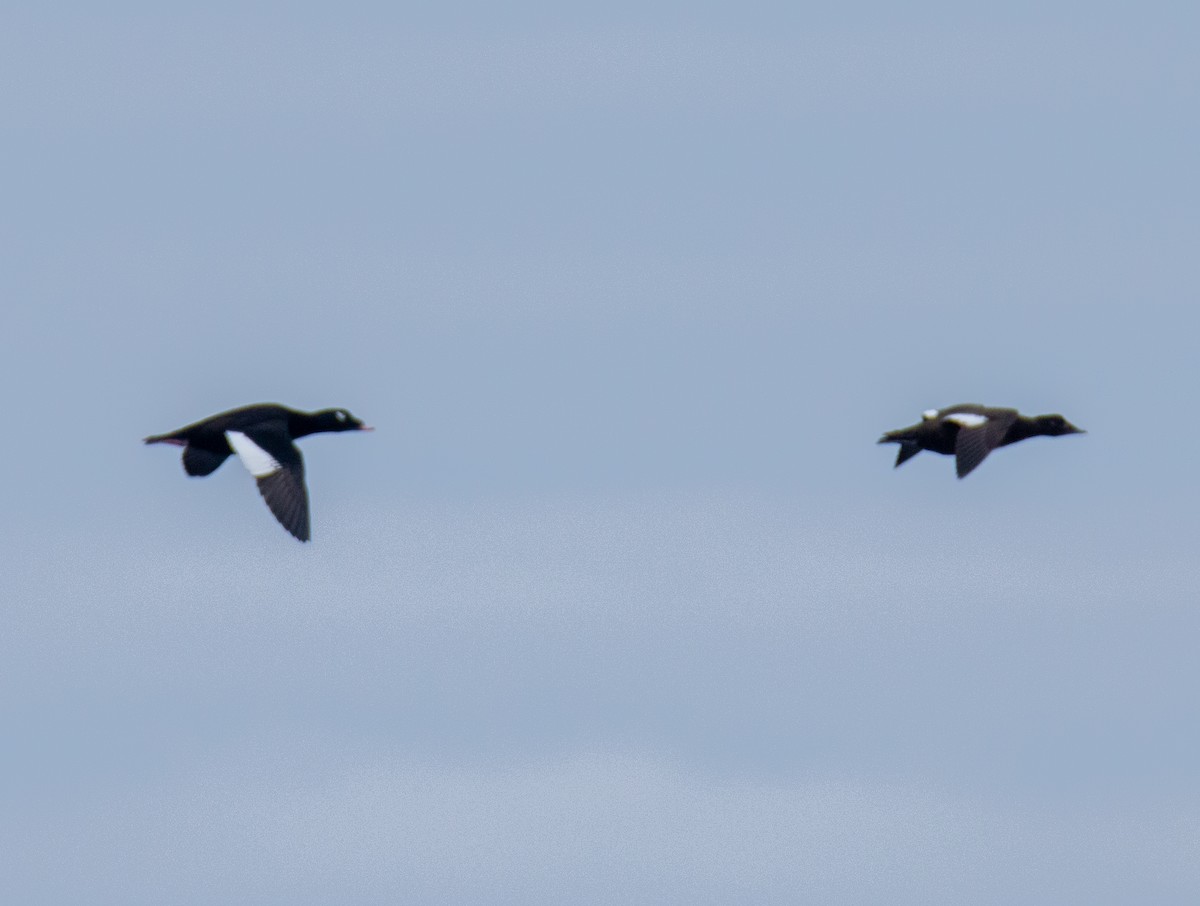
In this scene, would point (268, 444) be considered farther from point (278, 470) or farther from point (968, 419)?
point (968, 419)

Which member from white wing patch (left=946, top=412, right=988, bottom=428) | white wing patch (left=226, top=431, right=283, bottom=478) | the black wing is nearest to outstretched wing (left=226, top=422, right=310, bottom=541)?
white wing patch (left=226, top=431, right=283, bottom=478)

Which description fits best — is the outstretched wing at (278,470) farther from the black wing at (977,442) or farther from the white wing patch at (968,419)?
the white wing patch at (968,419)

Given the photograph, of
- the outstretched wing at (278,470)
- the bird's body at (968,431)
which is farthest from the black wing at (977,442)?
the outstretched wing at (278,470)

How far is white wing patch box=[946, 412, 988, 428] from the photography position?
1681 inches

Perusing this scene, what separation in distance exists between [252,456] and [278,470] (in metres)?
0.61

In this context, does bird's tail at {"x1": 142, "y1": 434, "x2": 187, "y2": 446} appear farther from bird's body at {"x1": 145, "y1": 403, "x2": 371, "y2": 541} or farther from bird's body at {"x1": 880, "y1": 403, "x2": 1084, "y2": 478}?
bird's body at {"x1": 880, "y1": 403, "x2": 1084, "y2": 478}

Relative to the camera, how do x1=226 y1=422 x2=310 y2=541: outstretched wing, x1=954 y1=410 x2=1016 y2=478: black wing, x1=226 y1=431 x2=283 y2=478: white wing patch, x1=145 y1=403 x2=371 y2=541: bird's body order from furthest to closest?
x1=954 y1=410 x2=1016 y2=478: black wing → x1=226 y1=431 x2=283 y2=478: white wing patch → x1=145 y1=403 x2=371 y2=541: bird's body → x1=226 y1=422 x2=310 y2=541: outstretched wing

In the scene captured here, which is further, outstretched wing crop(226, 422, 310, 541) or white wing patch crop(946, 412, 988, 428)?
white wing patch crop(946, 412, 988, 428)

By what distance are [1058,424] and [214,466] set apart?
38.3 feet

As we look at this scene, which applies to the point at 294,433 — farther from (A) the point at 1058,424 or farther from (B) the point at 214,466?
(A) the point at 1058,424

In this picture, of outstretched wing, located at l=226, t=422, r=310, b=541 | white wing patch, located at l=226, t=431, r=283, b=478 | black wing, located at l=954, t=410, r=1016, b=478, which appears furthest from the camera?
Answer: black wing, located at l=954, t=410, r=1016, b=478

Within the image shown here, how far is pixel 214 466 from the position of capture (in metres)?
40.8

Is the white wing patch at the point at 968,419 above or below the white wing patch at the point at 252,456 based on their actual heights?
below

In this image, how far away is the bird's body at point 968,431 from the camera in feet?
138
